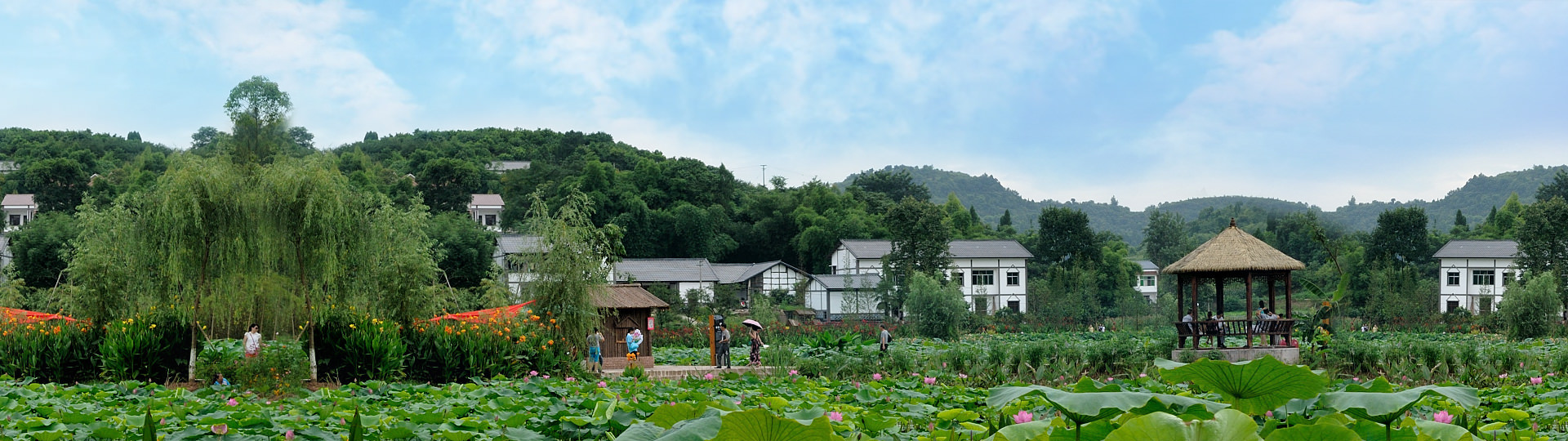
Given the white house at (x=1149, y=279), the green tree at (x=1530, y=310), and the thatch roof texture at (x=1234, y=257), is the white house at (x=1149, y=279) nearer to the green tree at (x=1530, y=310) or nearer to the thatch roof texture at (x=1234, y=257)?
the green tree at (x=1530, y=310)

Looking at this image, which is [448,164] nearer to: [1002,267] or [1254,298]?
[1002,267]

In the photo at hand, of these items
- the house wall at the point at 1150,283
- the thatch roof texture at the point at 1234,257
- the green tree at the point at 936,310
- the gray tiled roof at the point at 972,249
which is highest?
the thatch roof texture at the point at 1234,257

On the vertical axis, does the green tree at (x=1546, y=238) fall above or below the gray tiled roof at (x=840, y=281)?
A: above

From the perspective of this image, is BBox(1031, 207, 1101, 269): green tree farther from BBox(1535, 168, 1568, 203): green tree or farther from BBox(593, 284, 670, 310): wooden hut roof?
BBox(593, 284, 670, 310): wooden hut roof

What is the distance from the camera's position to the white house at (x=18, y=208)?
163ft

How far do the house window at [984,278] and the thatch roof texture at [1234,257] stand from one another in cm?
2893

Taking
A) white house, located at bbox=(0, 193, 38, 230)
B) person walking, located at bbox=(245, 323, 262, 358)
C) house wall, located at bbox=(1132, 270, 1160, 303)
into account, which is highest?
white house, located at bbox=(0, 193, 38, 230)

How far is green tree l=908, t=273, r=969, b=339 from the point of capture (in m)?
29.0

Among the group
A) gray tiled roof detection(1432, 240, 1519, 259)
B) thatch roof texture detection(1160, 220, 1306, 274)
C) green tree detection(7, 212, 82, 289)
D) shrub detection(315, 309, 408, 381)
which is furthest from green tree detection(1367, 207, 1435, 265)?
green tree detection(7, 212, 82, 289)

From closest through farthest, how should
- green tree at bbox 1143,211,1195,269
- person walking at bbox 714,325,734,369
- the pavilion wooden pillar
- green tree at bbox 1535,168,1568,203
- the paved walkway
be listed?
the paved walkway
the pavilion wooden pillar
person walking at bbox 714,325,734,369
green tree at bbox 1535,168,1568,203
green tree at bbox 1143,211,1195,269

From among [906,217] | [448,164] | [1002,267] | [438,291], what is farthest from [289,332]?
[448,164]

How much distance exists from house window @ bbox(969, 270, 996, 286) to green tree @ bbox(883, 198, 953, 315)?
8901mm

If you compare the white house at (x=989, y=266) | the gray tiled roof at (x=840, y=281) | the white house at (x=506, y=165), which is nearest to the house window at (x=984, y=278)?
the white house at (x=989, y=266)

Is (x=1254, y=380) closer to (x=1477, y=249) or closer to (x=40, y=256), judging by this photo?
(x=40, y=256)
